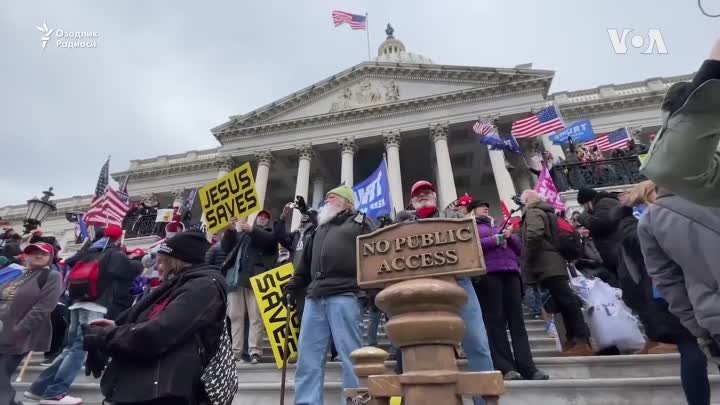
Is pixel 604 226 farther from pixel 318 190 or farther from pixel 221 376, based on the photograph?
pixel 318 190

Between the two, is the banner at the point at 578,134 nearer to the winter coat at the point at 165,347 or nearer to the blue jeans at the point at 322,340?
the blue jeans at the point at 322,340

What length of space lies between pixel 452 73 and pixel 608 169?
11.4 metres

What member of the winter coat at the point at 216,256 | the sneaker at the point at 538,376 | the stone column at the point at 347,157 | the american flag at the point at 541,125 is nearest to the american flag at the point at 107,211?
the winter coat at the point at 216,256

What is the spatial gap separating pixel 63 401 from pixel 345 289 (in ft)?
11.1

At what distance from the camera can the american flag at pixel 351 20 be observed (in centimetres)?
2558

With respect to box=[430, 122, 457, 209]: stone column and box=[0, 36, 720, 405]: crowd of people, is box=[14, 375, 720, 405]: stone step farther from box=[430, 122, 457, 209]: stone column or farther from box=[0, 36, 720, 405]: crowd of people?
box=[430, 122, 457, 209]: stone column

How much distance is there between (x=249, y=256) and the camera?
5906mm

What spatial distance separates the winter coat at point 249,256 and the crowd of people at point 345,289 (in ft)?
0.07

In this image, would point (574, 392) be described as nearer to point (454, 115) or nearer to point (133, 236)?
point (454, 115)

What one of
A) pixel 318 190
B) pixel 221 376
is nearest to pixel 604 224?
pixel 221 376

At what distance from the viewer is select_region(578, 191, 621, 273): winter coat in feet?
14.3

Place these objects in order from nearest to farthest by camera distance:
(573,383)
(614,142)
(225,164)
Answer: (573,383)
(614,142)
(225,164)

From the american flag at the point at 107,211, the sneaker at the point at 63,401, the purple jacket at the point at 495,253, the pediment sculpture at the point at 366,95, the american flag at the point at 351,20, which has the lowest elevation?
the sneaker at the point at 63,401

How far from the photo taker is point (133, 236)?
20.9 metres
